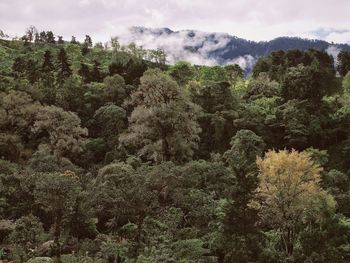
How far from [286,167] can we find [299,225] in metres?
3.94

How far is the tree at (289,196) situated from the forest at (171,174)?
74 millimetres

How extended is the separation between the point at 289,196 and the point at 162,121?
14938 millimetres

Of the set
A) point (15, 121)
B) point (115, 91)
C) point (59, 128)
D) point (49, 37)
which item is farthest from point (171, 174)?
point (49, 37)

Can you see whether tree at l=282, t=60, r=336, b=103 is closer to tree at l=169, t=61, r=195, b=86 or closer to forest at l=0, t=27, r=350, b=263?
forest at l=0, t=27, r=350, b=263

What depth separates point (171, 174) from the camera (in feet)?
102

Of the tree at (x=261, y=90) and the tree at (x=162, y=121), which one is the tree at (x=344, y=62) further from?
the tree at (x=162, y=121)

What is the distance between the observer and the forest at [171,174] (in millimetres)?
26172

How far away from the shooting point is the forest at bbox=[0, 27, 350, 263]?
26.2 meters

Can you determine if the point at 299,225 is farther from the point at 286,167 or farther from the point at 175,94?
the point at 175,94

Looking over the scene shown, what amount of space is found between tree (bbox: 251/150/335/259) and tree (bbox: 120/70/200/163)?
40.4ft

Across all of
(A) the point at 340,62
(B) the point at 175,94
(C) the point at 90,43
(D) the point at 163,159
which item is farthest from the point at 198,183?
(C) the point at 90,43

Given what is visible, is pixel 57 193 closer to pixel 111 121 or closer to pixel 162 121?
pixel 162 121

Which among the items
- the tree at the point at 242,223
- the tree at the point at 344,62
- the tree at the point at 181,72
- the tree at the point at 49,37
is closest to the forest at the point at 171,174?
the tree at the point at 242,223

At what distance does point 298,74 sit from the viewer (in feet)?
181
